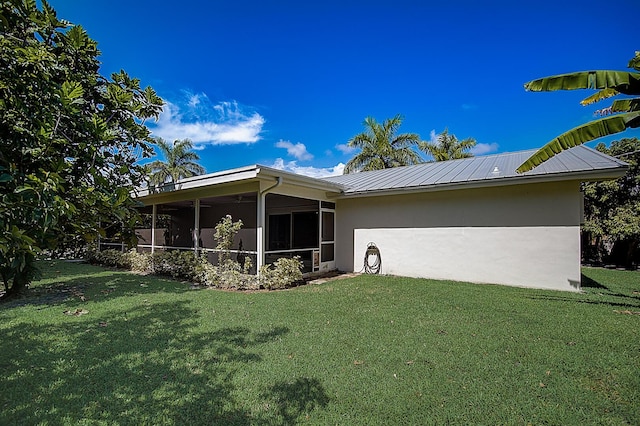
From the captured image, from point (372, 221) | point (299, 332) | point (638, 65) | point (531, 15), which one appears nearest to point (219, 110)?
point (372, 221)

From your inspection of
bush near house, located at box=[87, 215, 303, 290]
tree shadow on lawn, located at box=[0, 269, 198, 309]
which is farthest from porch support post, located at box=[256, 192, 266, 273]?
tree shadow on lawn, located at box=[0, 269, 198, 309]

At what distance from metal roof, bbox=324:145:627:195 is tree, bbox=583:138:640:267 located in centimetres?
640

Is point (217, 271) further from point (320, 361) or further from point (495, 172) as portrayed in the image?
point (495, 172)

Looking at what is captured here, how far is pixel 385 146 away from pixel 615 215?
1486 centimetres

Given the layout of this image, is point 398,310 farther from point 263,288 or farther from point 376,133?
point 376,133

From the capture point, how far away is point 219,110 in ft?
59.2

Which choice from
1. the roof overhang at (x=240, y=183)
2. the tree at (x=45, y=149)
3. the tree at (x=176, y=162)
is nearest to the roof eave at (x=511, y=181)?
the roof overhang at (x=240, y=183)

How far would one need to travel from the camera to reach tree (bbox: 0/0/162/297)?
2.26m

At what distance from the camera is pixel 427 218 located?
10.4 m

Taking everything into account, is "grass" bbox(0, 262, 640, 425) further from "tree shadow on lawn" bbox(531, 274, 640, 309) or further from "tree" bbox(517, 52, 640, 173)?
"tree" bbox(517, 52, 640, 173)

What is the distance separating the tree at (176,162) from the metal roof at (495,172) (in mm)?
21756

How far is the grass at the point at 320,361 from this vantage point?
2934 mm

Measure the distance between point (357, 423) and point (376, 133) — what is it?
2480cm

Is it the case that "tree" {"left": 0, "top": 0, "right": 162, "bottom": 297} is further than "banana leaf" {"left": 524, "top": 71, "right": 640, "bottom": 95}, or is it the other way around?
"banana leaf" {"left": 524, "top": 71, "right": 640, "bottom": 95}
